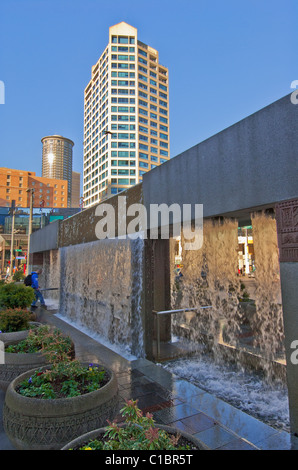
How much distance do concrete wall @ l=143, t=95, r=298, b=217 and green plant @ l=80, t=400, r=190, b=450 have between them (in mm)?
2824

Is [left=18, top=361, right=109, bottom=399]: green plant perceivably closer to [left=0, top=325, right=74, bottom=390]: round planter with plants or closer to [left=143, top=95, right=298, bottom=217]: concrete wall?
[left=0, top=325, right=74, bottom=390]: round planter with plants

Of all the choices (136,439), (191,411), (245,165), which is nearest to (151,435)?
(136,439)

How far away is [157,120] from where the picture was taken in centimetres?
9150

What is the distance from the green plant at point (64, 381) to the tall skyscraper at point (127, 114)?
76901 mm

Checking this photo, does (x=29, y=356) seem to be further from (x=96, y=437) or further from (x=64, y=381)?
(x=96, y=437)

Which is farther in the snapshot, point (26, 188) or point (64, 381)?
point (26, 188)

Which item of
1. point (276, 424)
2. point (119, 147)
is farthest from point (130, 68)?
point (276, 424)

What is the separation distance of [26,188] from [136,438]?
96.9 metres

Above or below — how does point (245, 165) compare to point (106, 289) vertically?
above

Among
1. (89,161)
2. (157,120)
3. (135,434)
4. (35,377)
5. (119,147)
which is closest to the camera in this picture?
(135,434)

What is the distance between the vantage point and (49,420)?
9.91ft
